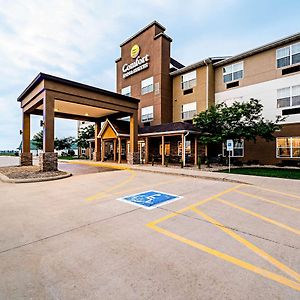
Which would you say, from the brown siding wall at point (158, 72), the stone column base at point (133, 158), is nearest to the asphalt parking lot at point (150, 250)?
the stone column base at point (133, 158)

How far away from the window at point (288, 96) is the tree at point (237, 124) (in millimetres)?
1386

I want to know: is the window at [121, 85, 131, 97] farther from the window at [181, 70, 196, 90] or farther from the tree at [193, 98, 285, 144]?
the tree at [193, 98, 285, 144]

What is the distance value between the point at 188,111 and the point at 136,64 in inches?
400

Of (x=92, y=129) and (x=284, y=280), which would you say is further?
(x=92, y=129)

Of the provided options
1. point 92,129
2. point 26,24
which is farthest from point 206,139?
point 92,129

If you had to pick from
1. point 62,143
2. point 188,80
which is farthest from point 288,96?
point 62,143

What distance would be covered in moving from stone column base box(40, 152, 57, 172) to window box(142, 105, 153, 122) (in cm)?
1377

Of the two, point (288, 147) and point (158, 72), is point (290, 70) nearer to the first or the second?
point (288, 147)

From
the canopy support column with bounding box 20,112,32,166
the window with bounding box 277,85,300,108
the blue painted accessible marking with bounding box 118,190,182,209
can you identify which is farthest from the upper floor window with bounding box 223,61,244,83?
the canopy support column with bounding box 20,112,32,166

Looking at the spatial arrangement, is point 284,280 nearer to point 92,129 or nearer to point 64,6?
point 64,6

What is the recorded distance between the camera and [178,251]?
113 inches

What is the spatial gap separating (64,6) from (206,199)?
51.4 ft

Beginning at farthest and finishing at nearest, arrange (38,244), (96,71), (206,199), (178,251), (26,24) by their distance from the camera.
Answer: (96,71) → (26,24) → (206,199) → (38,244) → (178,251)

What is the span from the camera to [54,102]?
13.8m
